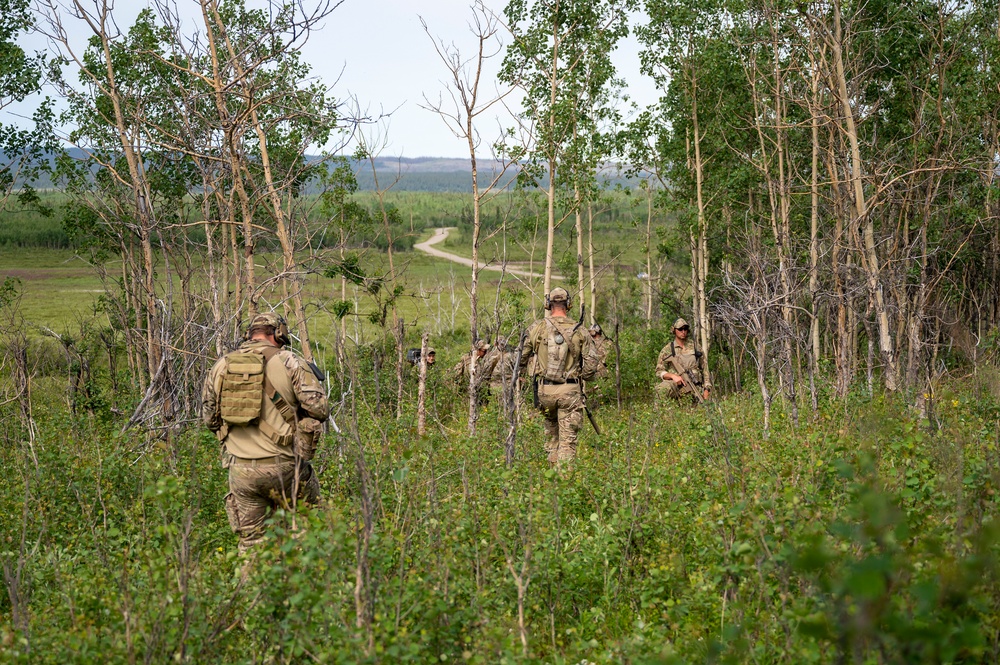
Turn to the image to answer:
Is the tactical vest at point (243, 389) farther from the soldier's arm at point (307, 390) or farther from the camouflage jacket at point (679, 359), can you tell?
the camouflage jacket at point (679, 359)

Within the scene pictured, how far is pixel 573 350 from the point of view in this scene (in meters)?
9.80

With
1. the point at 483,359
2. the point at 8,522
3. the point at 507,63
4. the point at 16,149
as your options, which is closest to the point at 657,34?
the point at 507,63

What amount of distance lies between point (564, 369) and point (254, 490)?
13.7 feet

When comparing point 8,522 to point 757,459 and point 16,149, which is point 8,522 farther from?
point 16,149

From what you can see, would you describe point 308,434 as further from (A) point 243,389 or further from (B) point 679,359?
(B) point 679,359

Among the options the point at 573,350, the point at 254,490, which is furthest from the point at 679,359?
the point at 254,490

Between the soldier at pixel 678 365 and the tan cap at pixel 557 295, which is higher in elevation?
the tan cap at pixel 557 295

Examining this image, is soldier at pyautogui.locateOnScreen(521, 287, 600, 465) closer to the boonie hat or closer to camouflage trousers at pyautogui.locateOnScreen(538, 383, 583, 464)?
camouflage trousers at pyautogui.locateOnScreen(538, 383, 583, 464)

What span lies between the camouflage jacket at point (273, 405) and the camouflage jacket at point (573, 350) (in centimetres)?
377

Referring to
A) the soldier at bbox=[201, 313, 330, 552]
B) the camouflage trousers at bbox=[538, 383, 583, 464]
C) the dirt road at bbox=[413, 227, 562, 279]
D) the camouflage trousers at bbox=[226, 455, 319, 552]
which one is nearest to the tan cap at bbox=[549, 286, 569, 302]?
the camouflage trousers at bbox=[538, 383, 583, 464]

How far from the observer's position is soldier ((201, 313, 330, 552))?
6.49 meters

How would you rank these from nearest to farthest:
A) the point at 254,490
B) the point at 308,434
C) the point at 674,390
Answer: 1. the point at 254,490
2. the point at 308,434
3. the point at 674,390

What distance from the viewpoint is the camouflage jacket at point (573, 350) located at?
32.0ft

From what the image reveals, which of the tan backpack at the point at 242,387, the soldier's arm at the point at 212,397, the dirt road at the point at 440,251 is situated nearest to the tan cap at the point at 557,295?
the tan backpack at the point at 242,387
